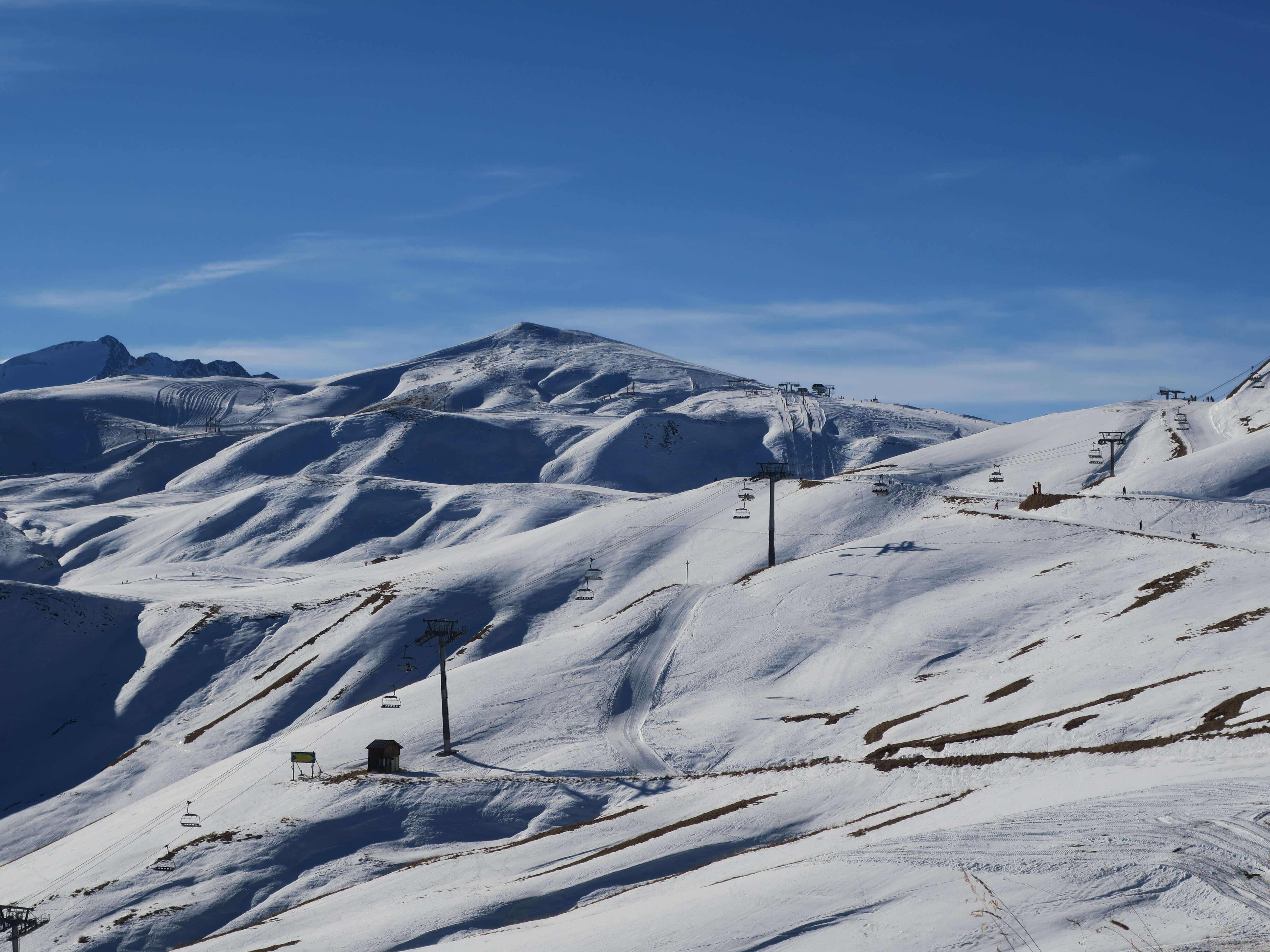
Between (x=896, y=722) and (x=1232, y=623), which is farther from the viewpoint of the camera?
(x=896, y=722)

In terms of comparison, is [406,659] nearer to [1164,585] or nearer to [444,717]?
[444,717]

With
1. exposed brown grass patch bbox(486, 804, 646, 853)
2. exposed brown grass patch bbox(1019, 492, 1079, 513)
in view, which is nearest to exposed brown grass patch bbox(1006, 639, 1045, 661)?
exposed brown grass patch bbox(486, 804, 646, 853)

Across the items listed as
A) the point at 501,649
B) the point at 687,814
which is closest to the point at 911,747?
the point at 687,814

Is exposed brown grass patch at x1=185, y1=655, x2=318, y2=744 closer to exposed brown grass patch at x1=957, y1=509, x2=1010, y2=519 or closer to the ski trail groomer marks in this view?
the ski trail groomer marks

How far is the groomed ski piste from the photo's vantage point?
91.5ft

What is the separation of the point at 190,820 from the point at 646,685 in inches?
1141

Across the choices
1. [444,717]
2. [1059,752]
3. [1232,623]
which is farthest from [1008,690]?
[444,717]

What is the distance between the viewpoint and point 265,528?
547ft

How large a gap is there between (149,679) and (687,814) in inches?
2739

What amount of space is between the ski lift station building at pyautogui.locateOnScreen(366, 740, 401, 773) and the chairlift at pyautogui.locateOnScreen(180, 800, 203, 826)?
9740 mm

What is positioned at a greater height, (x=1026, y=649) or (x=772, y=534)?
(x=772, y=534)

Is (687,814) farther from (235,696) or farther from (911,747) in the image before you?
(235,696)

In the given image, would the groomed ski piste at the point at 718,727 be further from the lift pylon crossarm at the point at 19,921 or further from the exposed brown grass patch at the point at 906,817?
the lift pylon crossarm at the point at 19,921

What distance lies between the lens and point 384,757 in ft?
202
